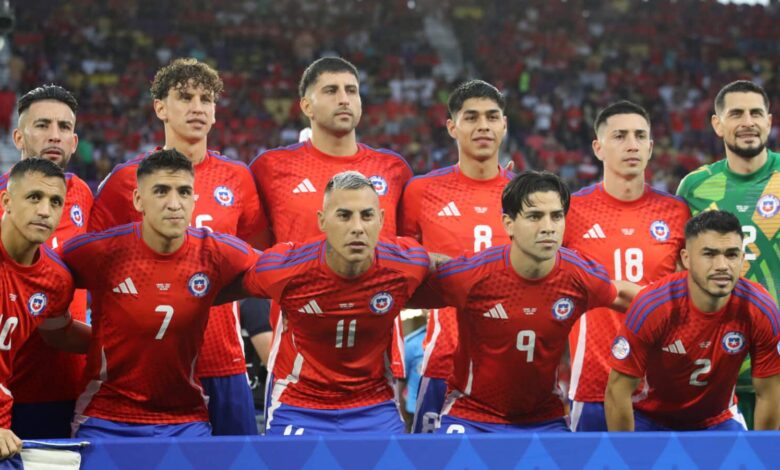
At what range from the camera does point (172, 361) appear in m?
4.74

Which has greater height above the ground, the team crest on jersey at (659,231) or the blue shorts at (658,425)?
the team crest on jersey at (659,231)

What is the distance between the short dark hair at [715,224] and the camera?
465 cm

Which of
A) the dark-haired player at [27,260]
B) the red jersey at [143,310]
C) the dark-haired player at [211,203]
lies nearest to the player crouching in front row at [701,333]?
the red jersey at [143,310]

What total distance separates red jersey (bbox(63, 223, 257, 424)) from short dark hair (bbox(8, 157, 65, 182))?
0.37m

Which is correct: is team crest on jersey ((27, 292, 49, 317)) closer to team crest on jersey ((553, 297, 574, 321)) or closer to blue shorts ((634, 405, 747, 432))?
team crest on jersey ((553, 297, 574, 321))

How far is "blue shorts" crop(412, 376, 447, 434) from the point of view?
5.42m

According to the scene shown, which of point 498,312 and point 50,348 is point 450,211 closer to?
point 498,312

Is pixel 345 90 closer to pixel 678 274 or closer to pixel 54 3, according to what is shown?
pixel 678 274

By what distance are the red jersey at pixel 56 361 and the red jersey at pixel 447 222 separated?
1.73 metres

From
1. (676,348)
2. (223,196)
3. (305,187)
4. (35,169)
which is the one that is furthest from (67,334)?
(676,348)

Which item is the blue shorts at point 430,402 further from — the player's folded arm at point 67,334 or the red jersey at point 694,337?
the player's folded arm at point 67,334

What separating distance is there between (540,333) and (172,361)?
1736 millimetres

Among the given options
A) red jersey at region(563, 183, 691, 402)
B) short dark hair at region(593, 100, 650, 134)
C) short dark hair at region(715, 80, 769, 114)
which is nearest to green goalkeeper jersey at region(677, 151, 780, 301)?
red jersey at region(563, 183, 691, 402)

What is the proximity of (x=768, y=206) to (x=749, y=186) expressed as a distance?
0.49 feet
